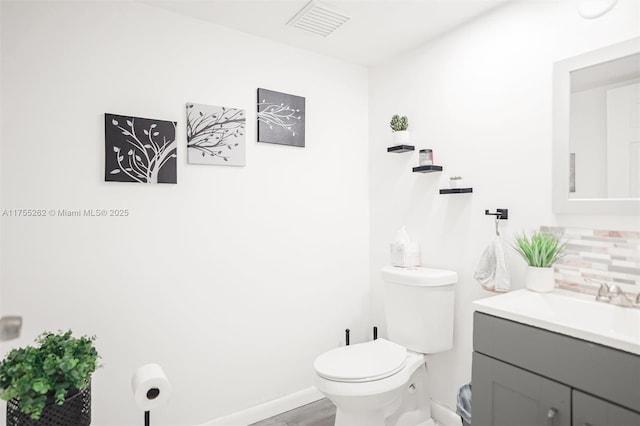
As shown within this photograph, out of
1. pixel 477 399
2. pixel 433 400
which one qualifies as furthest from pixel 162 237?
pixel 433 400

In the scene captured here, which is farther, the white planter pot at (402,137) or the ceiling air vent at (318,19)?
the white planter pot at (402,137)

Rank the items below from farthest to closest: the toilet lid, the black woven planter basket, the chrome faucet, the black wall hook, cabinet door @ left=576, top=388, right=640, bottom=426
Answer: the black wall hook, the toilet lid, the chrome faucet, the black woven planter basket, cabinet door @ left=576, top=388, right=640, bottom=426

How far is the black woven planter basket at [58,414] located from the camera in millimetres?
1269

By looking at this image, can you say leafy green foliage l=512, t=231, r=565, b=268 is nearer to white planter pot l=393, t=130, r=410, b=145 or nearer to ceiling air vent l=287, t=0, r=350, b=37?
white planter pot l=393, t=130, r=410, b=145

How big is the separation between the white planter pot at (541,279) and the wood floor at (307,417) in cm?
139

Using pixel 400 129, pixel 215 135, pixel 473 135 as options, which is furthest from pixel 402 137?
pixel 215 135

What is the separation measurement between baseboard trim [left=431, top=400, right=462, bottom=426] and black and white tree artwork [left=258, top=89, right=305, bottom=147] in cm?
181

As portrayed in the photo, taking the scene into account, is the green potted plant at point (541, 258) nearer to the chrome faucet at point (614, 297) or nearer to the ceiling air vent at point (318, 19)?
the chrome faucet at point (614, 297)

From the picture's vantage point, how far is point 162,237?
1999 millimetres

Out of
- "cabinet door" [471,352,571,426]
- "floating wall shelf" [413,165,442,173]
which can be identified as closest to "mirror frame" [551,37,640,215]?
"floating wall shelf" [413,165,442,173]

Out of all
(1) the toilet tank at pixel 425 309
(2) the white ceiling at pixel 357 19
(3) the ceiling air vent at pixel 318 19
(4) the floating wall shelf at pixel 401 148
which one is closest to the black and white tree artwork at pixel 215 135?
(2) the white ceiling at pixel 357 19

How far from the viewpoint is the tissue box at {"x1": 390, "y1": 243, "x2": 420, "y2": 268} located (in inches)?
91.1

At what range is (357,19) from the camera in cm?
210

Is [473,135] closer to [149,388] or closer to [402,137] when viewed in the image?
[402,137]
